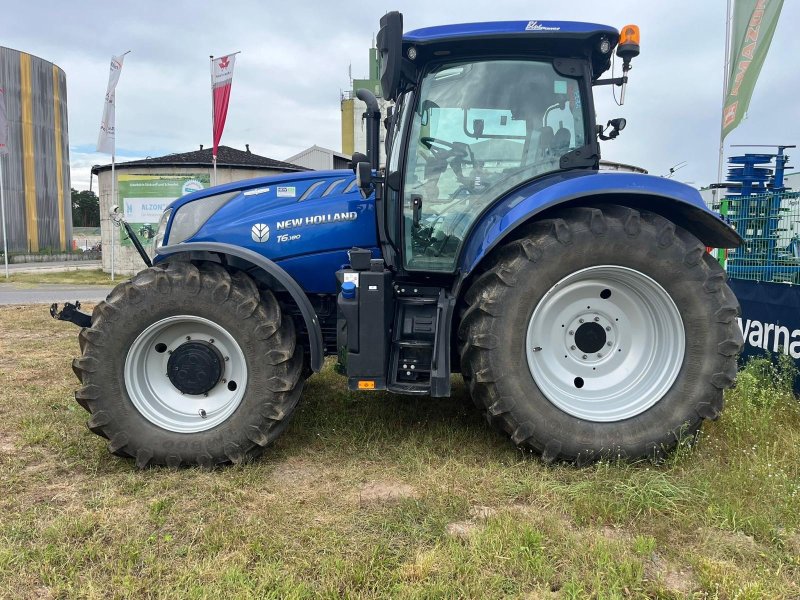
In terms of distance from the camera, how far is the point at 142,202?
59.6ft

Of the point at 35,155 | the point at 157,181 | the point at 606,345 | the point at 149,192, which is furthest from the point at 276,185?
the point at 35,155

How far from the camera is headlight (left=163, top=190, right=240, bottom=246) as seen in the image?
368 cm

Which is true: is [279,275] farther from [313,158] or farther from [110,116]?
[313,158]

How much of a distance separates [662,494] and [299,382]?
6.64 feet

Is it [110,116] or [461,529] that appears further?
[110,116]

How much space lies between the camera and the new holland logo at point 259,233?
3.58 metres

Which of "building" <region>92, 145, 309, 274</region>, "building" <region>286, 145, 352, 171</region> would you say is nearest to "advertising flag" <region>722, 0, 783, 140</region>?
"building" <region>92, 145, 309, 274</region>

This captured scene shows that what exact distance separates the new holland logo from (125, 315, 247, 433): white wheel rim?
649 millimetres

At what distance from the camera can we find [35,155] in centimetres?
3672

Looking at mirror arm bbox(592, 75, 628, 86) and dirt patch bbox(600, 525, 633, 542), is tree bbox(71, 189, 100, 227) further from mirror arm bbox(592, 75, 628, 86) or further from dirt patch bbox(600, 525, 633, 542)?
dirt patch bbox(600, 525, 633, 542)

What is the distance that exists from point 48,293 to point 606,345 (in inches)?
545

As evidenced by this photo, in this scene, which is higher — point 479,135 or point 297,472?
point 479,135

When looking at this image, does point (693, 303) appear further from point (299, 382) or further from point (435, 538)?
point (299, 382)

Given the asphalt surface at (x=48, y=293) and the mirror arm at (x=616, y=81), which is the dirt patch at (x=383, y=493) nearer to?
the mirror arm at (x=616, y=81)
